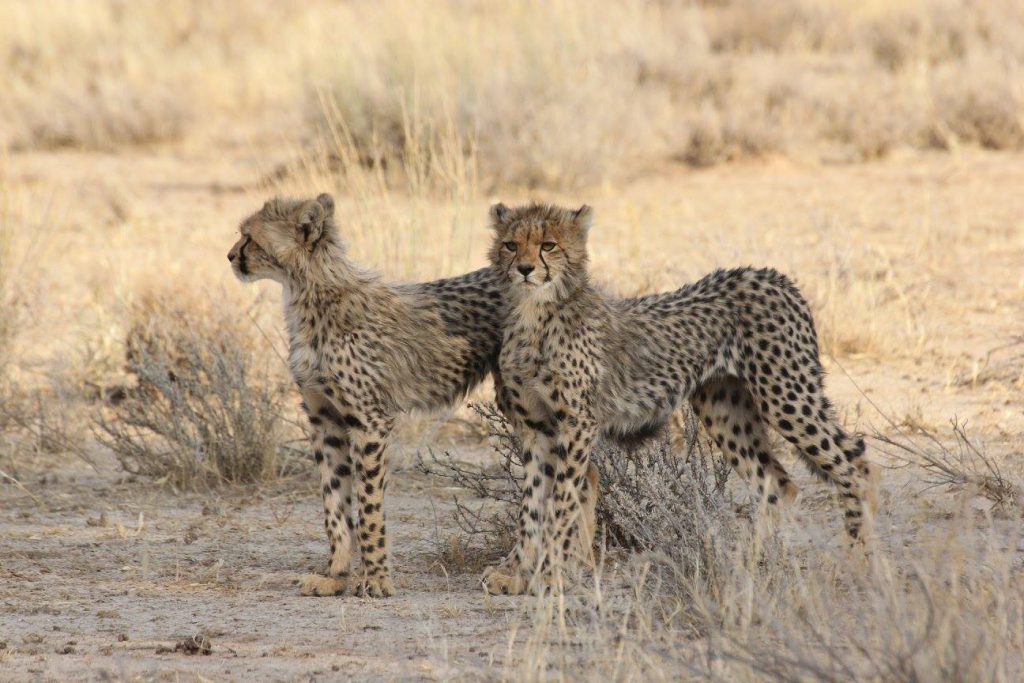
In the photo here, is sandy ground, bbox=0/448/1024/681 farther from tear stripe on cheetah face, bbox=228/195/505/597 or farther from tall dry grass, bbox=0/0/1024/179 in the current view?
tall dry grass, bbox=0/0/1024/179

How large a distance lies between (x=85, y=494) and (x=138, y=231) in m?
4.24

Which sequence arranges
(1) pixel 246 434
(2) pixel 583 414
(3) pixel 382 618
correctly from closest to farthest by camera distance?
(3) pixel 382 618 < (2) pixel 583 414 < (1) pixel 246 434

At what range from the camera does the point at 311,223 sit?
4727 mm

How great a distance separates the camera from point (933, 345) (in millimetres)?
7340

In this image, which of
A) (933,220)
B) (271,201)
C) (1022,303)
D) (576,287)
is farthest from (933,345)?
(271,201)

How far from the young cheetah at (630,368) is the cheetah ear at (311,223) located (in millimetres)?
529

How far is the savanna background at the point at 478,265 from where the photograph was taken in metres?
3.87

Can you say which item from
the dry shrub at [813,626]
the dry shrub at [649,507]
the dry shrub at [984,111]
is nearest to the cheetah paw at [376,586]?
the dry shrub at [649,507]

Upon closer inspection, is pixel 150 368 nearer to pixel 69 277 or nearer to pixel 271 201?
pixel 271 201

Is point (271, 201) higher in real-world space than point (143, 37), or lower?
lower

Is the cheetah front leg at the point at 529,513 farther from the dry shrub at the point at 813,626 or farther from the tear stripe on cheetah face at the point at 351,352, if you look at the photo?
the dry shrub at the point at 813,626

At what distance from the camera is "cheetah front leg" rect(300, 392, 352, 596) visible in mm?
4777

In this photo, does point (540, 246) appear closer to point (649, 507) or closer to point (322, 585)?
point (649, 507)

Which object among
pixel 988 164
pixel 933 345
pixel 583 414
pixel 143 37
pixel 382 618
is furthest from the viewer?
pixel 143 37
